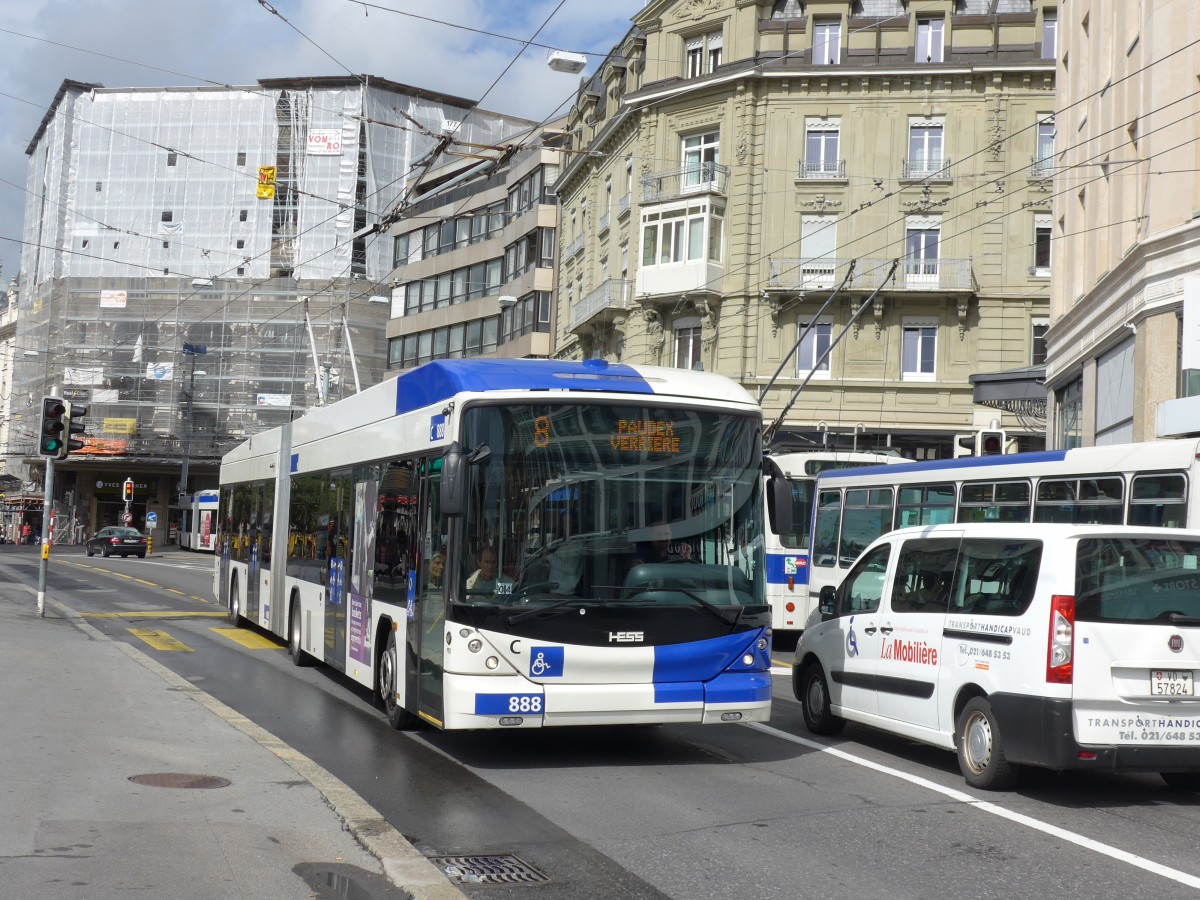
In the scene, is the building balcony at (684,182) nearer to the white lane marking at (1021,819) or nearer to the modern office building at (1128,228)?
the modern office building at (1128,228)

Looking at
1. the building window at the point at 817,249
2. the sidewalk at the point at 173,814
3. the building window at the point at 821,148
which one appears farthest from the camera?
the building window at the point at 821,148

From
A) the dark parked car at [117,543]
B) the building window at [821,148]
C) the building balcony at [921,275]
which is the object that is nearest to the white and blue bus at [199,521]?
the dark parked car at [117,543]

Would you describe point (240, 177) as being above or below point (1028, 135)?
above

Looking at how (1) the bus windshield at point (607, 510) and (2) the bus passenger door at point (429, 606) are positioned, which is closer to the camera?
(1) the bus windshield at point (607, 510)

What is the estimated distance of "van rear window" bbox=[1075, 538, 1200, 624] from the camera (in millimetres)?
8492

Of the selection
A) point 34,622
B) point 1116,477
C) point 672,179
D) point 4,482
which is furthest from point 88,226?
point 1116,477

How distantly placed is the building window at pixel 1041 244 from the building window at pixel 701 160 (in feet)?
30.3

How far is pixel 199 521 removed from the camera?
229 ft

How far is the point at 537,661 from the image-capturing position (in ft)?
31.2

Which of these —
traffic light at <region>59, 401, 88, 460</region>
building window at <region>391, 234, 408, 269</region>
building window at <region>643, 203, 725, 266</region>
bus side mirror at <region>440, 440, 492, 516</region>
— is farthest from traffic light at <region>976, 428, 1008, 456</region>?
building window at <region>391, 234, 408, 269</region>

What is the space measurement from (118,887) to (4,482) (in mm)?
93366

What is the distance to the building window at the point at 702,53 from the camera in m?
42.1

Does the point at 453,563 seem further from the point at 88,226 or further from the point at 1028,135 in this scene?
the point at 88,226

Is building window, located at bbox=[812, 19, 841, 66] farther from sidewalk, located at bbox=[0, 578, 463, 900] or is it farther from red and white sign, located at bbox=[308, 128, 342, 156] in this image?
sidewalk, located at bbox=[0, 578, 463, 900]
